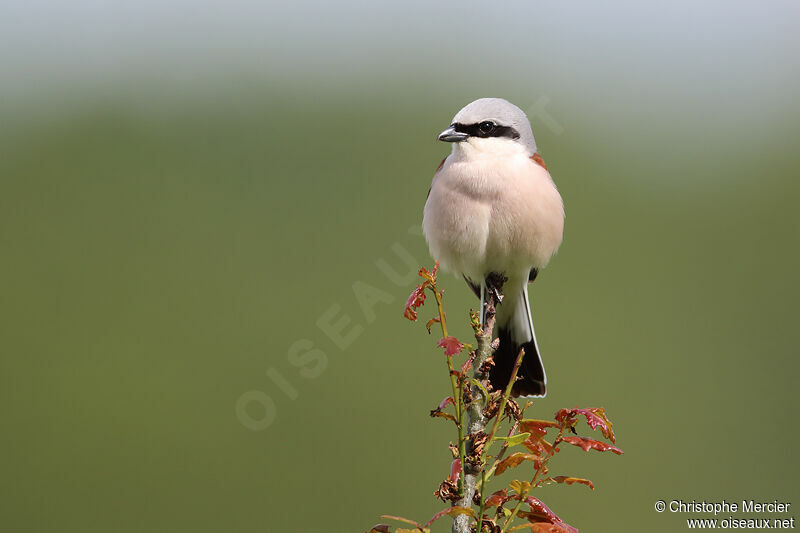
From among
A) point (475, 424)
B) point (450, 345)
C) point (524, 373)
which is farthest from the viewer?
point (524, 373)

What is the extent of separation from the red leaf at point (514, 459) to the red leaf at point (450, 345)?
287 mm

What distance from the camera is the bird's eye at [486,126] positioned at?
369 cm

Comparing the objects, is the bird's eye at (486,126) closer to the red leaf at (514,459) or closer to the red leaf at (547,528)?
the red leaf at (514,459)

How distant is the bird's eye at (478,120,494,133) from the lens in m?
3.69

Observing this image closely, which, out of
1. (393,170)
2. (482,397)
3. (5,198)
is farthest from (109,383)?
(482,397)

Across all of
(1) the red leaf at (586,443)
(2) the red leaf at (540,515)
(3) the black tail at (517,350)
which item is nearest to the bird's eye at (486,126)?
(3) the black tail at (517,350)

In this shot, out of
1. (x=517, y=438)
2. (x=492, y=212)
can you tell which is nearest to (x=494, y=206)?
(x=492, y=212)

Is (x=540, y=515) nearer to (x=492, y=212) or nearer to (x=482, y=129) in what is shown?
(x=492, y=212)

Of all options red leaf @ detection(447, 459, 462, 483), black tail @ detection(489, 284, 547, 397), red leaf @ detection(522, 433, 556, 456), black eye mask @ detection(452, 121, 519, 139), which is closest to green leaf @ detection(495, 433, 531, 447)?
red leaf @ detection(522, 433, 556, 456)

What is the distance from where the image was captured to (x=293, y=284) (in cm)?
900

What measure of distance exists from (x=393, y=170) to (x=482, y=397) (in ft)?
26.5

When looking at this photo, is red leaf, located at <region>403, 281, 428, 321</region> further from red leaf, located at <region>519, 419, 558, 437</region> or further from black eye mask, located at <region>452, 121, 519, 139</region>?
black eye mask, located at <region>452, 121, 519, 139</region>

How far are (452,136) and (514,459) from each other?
76.3 inches

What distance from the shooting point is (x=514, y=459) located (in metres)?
2.01
